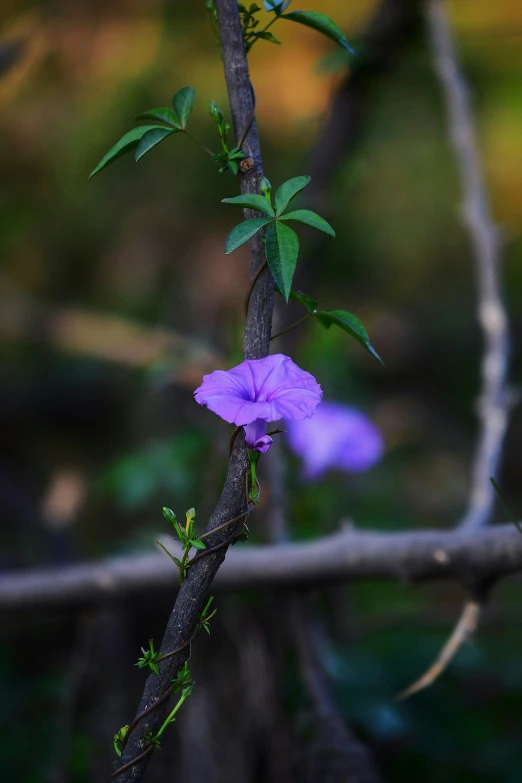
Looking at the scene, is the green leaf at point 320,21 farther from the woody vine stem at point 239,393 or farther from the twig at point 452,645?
the twig at point 452,645

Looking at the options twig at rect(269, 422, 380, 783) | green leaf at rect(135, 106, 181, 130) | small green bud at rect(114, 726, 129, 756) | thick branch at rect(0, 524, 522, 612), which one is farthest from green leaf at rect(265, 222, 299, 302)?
twig at rect(269, 422, 380, 783)

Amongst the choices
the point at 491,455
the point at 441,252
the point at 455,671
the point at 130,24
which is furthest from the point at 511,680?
the point at 130,24

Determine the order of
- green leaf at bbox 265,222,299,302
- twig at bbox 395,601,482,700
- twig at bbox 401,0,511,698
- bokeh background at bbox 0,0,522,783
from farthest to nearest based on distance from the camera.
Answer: bokeh background at bbox 0,0,522,783, twig at bbox 401,0,511,698, twig at bbox 395,601,482,700, green leaf at bbox 265,222,299,302

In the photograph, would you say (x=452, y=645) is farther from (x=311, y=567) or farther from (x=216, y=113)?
(x=216, y=113)

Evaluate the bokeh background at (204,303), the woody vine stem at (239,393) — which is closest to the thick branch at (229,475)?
the woody vine stem at (239,393)

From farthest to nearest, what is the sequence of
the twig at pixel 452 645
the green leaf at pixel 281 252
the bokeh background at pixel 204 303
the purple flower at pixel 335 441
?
the bokeh background at pixel 204 303
the purple flower at pixel 335 441
the twig at pixel 452 645
the green leaf at pixel 281 252

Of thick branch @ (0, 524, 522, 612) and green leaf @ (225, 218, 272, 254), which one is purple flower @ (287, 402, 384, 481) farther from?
green leaf @ (225, 218, 272, 254)
